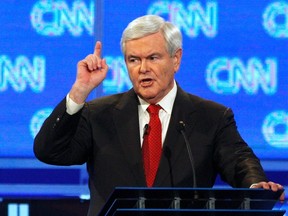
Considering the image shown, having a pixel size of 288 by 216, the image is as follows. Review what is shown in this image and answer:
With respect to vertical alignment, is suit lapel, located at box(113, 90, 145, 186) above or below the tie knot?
below

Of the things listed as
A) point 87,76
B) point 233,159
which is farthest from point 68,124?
point 233,159

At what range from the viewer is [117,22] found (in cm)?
492

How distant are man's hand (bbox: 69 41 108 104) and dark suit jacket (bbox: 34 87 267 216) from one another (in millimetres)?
65

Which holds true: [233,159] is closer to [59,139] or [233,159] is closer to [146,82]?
[146,82]

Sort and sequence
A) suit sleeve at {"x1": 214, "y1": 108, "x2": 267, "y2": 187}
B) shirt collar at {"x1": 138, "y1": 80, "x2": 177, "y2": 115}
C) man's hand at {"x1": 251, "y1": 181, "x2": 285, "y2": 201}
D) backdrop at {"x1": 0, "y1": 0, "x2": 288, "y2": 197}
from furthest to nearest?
backdrop at {"x1": 0, "y1": 0, "x2": 288, "y2": 197}
shirt collar at {"x1": 138, "y1": 80, "x2": 177, "y2": 115}
suit sleeve at {"x1": 214, "y1": 108, "x2": 267, "y2": 187}
man's hand at {"x1": 251, "y1": 181, "x2": 285, "y2": 201}

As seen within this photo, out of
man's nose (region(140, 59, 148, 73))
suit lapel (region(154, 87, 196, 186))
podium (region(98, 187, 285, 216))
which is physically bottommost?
podium (region(98, 187, 285, 216))

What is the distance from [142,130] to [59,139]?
1.06 feet

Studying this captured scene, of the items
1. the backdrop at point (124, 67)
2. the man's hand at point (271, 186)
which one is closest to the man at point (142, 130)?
the man's hand at point (271, 186)

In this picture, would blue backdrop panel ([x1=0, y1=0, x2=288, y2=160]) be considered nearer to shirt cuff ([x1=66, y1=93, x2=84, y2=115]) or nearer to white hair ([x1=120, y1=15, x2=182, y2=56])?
white hair ([x1=120, y1=15, x2=182, y2=56])

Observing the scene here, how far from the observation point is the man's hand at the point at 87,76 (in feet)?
10.1

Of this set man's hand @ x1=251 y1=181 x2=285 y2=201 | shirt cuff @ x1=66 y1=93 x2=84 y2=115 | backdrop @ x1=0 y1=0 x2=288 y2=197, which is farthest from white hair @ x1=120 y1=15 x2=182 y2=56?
backdrop @ x1=0 y1=0 x2=288 y2=197

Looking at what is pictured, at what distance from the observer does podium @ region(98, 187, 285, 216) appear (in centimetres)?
248

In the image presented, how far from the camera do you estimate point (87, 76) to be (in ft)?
10.2

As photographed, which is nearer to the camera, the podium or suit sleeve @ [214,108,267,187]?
the podium
